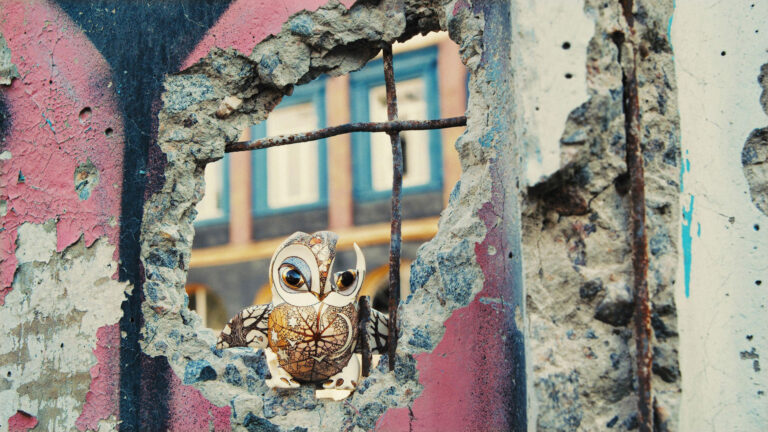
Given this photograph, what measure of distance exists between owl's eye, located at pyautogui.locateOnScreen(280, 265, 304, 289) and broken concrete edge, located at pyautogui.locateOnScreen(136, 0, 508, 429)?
255 mm

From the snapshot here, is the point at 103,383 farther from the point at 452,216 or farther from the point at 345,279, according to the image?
the point at 452,216

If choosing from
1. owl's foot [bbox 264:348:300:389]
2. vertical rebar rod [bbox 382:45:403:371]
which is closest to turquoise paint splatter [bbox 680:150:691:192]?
vertical rebar rod [bbox 382:45:403:371]

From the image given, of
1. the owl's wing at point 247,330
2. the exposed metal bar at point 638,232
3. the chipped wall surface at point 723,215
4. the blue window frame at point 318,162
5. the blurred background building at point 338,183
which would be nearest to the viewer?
the exposed metal bar at point 638,232

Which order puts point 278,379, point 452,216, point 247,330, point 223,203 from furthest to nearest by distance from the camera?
point 223,203, point 247,330, point 278,379, point 452,216

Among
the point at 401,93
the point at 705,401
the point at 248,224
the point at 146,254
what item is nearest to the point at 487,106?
the point at 705,401

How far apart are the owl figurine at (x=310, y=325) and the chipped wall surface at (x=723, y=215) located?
992 mm

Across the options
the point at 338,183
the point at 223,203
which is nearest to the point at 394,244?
the point at 338,183

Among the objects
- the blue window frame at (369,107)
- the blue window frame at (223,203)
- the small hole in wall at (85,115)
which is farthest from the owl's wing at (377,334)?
the blue window frame at (223,203)

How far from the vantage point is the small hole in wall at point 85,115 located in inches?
108

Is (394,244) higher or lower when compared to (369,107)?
lower

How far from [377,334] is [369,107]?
6.24 m

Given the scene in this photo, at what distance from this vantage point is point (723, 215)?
2.08 m

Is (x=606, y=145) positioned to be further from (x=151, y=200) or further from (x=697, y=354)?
(x=151, y=200)

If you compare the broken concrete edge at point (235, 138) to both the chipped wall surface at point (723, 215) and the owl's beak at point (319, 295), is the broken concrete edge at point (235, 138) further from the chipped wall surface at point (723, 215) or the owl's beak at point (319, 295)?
the chipped wall surface at point (723, 215)
